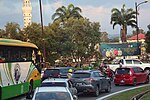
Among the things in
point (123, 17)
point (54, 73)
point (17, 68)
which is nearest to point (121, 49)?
point (123, 17)

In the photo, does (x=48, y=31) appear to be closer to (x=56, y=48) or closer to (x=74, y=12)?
(x=56, y=48)

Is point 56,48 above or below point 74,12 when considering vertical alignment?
below

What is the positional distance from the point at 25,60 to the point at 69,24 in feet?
153

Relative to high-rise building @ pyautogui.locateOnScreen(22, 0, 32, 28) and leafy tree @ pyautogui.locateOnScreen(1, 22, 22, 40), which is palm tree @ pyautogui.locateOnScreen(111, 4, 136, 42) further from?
high-rise building @ pyautogui.locateOnScreen(22, 0, 32, 28)

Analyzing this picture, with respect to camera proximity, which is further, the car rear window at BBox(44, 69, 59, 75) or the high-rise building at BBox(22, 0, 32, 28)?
the high-rise building at BBox(22, 0, 32, 28)

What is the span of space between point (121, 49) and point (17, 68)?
191 ft

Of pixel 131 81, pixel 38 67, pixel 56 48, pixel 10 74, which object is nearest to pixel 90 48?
pixel 56 48

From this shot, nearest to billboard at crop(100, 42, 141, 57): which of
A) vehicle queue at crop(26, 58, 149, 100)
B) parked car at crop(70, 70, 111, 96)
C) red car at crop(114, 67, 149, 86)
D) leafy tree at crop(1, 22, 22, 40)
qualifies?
leafy tree at crop(1, 22, 22, 40)

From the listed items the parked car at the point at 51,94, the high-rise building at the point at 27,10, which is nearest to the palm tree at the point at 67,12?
the high-rise building at the point at 27,10

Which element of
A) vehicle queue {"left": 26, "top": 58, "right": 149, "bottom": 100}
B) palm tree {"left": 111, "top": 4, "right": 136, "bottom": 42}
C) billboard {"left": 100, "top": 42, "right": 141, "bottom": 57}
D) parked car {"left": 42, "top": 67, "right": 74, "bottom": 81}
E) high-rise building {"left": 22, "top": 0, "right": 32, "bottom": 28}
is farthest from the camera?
high-rise building {"left": 22, "top": 0, "right": 32, "bottom": 28}

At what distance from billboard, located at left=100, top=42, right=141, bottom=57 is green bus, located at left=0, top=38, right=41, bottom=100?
51.5 m

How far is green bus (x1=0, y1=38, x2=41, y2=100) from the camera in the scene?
20.9 meters

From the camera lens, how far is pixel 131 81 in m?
32.4

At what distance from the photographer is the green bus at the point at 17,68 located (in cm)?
2088
